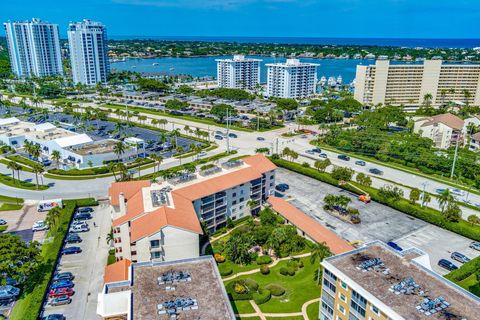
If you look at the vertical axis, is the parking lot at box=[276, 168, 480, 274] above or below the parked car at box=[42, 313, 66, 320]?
above

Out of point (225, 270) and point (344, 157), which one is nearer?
point (225, 270)

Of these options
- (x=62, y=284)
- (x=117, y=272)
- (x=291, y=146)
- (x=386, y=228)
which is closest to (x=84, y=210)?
(x=62, y=284)

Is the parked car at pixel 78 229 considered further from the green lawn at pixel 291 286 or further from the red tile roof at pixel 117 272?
the green lawn at pixel 291 286

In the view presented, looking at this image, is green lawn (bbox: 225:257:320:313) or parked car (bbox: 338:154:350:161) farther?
parked car (bbox: 338:154:350:161)

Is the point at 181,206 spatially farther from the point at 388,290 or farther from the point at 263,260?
the point at 388,290

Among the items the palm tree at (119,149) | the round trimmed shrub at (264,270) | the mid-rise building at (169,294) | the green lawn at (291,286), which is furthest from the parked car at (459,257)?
the palm tree at (119,149)

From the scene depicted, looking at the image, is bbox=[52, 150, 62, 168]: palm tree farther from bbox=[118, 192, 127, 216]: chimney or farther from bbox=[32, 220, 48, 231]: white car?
bbox=[118, 192, 127, 216]: chimney

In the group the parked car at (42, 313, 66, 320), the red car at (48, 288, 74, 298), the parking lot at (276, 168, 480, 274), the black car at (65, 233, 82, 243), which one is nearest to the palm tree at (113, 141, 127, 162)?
the black car at (65, 233, 82, 243)
